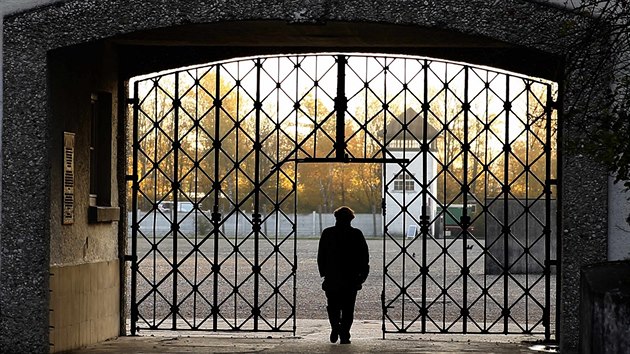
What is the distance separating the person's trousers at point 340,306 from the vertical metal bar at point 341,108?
1.55 meters

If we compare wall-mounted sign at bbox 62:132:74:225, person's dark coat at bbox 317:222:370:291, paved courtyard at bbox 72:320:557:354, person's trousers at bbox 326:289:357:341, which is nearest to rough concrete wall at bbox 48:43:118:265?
wall-mounted sign at bbox 62:132:74:225

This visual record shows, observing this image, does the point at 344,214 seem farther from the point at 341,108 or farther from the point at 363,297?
the point at 363,297

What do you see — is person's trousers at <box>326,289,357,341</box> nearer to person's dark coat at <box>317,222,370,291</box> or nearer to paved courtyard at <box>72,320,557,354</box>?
person's dark coat at <box>317,222,370,291</box>

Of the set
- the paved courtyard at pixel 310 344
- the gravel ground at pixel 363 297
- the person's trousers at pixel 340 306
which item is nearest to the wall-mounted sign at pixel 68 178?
the paved courtyard at pixel 310 344

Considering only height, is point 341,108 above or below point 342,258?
above

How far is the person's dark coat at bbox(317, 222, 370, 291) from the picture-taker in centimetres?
1535

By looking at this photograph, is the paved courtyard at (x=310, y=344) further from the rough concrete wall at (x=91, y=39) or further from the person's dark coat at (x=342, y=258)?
the rough concrete wall at (x=91, y=39)

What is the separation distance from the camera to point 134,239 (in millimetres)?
15969

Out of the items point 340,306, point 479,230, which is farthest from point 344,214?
point 479,230

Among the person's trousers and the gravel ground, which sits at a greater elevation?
the person's trousers

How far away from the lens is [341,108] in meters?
15.7

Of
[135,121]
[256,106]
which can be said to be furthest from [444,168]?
[135,121]

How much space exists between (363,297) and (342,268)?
10515mm

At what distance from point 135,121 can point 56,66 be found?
3.42m
